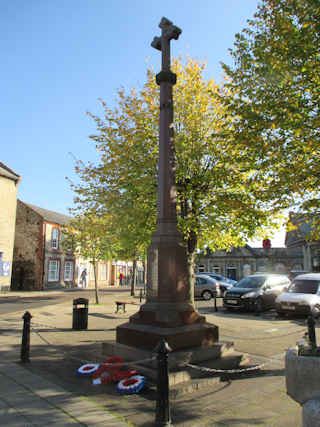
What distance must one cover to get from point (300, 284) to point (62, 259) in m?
27.9

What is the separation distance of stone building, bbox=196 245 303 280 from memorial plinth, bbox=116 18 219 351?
5210cm

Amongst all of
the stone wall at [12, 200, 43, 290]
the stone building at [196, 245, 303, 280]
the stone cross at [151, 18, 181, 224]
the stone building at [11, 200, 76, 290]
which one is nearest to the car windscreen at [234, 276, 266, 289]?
the stone cross at [151, 18, 181, 224]

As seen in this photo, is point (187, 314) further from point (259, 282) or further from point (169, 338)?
point (259, 282)

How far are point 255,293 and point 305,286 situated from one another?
2.38 meters

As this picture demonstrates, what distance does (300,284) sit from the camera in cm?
1470

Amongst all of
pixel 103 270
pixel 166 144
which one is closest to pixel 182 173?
pixel 166 144

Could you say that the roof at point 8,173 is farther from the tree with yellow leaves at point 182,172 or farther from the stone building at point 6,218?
the tree with yellow leaves at point 182,172

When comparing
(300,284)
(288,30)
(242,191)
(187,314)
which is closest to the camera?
(187,314)

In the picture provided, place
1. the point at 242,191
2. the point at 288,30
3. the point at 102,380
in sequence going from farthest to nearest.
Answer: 1. the point at 242,191
2. the point at 288,30
3. the point at 102,380

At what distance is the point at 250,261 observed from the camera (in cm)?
5822

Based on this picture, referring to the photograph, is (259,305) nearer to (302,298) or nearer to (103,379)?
(302,298)

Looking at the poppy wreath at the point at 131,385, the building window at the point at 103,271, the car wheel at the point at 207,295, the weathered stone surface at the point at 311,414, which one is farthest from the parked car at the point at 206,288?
the building window at the point at 103,271

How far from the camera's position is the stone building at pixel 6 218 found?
27.0 meters

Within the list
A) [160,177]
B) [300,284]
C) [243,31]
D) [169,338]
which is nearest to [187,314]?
[169,338]
